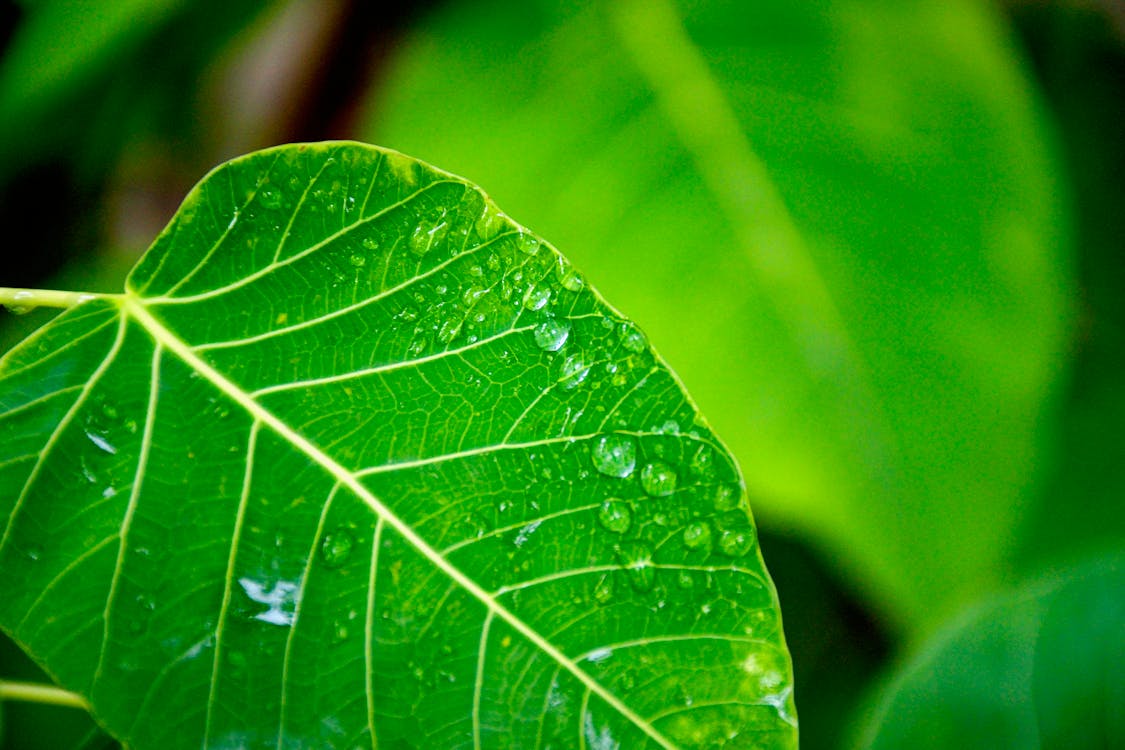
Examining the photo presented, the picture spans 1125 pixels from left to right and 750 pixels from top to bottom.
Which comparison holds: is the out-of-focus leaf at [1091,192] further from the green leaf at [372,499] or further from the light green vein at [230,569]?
the light green vein at [230,569]

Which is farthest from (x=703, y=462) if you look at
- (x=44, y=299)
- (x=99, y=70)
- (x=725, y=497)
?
(x=99, y=70)

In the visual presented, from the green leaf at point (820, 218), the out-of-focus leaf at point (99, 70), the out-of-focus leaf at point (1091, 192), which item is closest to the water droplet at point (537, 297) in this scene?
the green leaf at point (820, 218)

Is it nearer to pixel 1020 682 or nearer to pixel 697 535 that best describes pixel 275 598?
pixel 697 535

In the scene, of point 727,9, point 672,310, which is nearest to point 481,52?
point 727,9

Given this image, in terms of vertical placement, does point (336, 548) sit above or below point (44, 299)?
below

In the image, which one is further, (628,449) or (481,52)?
(481,52)

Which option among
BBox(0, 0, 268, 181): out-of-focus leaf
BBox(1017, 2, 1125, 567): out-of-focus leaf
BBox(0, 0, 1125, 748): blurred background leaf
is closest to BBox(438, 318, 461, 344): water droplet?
BBox(0, 0, 1125, 748): blurred background leaf

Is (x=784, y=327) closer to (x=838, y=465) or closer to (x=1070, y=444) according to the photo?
(x=838, y=465)
